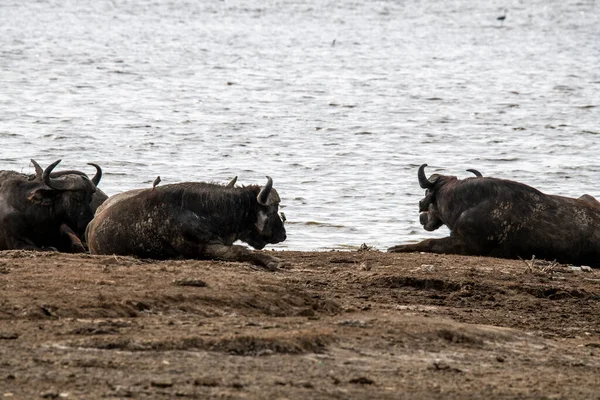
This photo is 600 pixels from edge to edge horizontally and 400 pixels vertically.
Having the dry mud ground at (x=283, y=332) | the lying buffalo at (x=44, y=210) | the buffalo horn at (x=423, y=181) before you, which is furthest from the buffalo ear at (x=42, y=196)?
the buffalo horn at (x=423, y=181)

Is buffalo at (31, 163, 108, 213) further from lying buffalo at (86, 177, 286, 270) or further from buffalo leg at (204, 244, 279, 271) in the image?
buffalo leg at (204, 244, 279, 271)

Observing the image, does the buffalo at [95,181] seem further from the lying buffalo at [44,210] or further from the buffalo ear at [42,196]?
the buffalo ear at [42,196]

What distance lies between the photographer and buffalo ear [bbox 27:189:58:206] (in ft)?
48.7

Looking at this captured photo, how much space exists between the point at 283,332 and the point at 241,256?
4.08 metres

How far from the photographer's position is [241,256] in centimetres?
1385

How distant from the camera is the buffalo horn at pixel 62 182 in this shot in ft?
49.0

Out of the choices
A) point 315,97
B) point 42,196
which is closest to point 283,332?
point 42,196

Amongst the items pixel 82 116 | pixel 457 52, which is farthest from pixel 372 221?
pixel 457 52

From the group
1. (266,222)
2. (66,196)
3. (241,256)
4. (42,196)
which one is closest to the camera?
(241,256)

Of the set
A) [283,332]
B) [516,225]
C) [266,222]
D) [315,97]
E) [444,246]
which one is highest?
[283,332]

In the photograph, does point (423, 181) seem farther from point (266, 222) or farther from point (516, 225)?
point (266, 222)

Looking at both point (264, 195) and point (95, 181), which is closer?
point (264, 195)

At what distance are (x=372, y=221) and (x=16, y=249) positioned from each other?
653 cm

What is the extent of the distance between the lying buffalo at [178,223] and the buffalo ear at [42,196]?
28.5 inches
